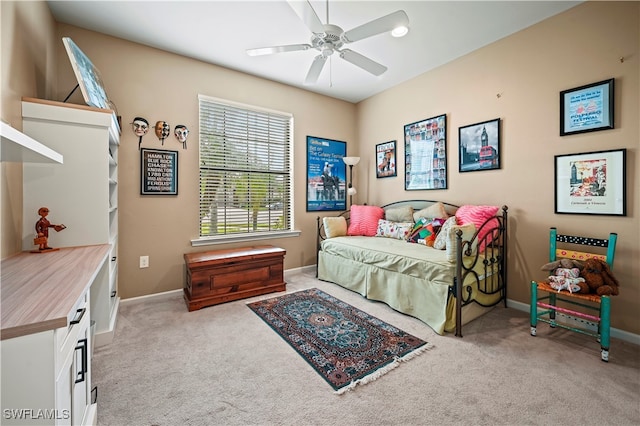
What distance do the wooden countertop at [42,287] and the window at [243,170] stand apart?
5.59ft

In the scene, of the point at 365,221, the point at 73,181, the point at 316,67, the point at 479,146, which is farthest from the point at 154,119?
the point at 479,146

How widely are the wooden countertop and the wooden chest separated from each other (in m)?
1.07

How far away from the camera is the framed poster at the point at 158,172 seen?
114 inches

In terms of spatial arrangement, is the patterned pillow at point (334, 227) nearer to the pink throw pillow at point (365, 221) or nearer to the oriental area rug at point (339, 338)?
the pink throw pillow at point (365, 221)

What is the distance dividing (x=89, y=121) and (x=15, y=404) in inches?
74.9

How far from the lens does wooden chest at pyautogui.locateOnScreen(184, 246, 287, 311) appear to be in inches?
108

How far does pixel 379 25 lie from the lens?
192 centimetres

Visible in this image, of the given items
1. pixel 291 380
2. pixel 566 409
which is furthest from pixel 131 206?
pixel 566 409

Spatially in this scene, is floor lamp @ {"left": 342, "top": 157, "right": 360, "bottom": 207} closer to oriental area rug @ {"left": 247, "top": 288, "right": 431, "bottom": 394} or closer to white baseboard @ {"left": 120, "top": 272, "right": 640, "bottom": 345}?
white baseboard @ {"left": 120, "top": 272, "right": 640, "bottom": 345}

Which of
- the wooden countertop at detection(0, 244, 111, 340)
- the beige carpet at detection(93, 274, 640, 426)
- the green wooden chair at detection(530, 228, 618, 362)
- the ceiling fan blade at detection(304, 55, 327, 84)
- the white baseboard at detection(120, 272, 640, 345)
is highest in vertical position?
the ceiling fan blade at detection(304, 55, 327, 84)

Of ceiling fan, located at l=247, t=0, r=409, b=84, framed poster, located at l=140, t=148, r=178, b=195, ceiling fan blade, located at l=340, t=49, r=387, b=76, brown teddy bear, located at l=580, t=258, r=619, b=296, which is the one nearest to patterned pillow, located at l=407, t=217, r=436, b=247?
brown teddy bear, located at l=580, t=258, r=619, b=296

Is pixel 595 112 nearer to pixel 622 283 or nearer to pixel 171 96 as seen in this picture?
pixel 622 283

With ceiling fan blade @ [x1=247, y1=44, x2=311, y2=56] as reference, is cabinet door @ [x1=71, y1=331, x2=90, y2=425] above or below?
below

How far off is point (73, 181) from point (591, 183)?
162 inches
